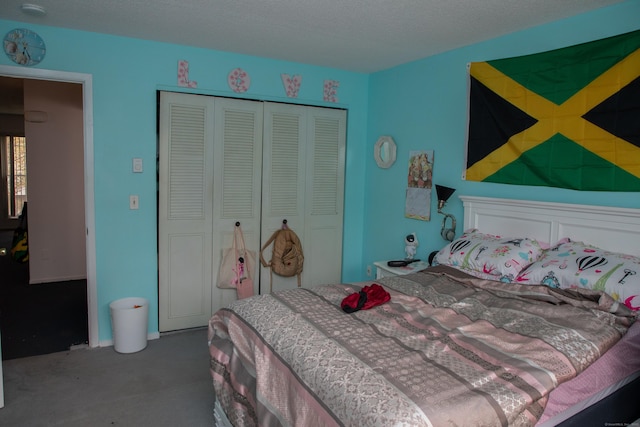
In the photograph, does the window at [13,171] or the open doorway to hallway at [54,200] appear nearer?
the open doorway to hallway at [54,200]

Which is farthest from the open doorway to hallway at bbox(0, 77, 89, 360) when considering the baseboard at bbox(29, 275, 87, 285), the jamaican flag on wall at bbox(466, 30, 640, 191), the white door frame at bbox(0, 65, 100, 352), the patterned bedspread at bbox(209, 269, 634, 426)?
the jamaican flag on wall at bbox(466, 30, 640, 191)

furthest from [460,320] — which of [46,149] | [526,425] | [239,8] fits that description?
[46,149]

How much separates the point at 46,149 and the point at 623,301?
5.59 metres

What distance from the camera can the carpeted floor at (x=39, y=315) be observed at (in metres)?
3.36

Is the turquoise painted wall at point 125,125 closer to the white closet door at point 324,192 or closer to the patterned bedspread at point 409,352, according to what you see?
the white closet door at point 324,192

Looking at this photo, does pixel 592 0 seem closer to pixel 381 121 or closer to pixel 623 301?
pixel 623 301

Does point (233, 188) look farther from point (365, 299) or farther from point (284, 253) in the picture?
point (365, 299)

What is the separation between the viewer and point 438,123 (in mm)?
3580

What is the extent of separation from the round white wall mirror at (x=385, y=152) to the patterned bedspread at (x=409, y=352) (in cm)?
175

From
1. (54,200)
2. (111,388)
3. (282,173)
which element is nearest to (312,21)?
(282,173)

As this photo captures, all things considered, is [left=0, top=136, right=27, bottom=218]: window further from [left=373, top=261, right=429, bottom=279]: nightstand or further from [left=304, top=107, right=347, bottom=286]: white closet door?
[left=373, top=261, right=429, bottom=279]: nightstand

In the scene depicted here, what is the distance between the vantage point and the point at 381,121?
4234mm

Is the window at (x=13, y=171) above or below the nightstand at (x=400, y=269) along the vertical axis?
above

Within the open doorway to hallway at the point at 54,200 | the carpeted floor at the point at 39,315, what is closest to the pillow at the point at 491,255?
the carpeted floor at the point at 39,315
